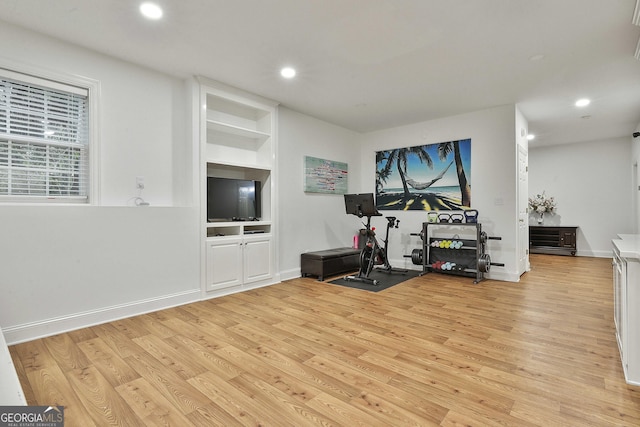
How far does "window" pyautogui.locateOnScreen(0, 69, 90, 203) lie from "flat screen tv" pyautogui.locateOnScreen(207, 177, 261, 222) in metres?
1.37

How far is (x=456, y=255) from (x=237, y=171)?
3.94 metres

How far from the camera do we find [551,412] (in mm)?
1757

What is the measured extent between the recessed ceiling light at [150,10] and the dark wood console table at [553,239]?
29.2 ft

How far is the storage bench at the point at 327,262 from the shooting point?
5195 millimetres

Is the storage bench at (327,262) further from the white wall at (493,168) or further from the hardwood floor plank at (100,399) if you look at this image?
the hardwood floor plank at (100,399)

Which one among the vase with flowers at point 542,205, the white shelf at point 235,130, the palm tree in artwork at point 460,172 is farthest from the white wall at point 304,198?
the vase with flowers at point 542,205

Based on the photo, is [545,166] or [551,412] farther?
[545,166]

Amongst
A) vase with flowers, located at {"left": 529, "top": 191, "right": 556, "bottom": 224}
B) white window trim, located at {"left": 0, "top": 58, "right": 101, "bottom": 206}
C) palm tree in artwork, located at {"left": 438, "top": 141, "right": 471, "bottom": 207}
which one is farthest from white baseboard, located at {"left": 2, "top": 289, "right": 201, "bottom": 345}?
vase with flowers, located at {"left": 529, "top": 191, "right": 556, "bottom": 224}

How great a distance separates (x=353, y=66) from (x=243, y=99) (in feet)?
5.48

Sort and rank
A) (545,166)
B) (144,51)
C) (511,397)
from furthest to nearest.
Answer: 1. (545,166)
2. (144,51)
3. (511,397)

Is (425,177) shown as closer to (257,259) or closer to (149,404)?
(257,259)

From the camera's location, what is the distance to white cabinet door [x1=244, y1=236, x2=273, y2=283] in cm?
455

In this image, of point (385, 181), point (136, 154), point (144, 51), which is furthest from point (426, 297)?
point (144, 51)

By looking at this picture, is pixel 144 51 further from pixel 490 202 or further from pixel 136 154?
pixel 490 202
